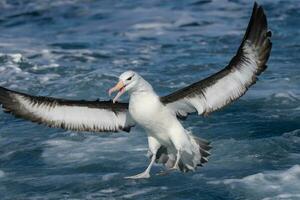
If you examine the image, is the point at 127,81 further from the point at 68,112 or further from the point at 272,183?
the point at 272,183

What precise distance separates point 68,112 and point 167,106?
1235 millimetres

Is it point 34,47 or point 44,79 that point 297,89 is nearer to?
point 44,79

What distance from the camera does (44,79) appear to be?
1436cm

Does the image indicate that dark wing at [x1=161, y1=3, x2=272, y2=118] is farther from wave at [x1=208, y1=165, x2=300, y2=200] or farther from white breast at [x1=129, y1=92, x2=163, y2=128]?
wave at [x1=208, y1=165, x2=300, y2=200]

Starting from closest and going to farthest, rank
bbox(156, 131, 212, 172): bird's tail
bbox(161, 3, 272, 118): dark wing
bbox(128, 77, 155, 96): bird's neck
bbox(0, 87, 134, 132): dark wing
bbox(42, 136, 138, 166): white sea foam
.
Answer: bbox(128, 77, 155, 96): bird's neck → bbox(161, 3, 272, 118): dark wing → bbox(156, 131, 212, 172): bird's tail → bbox(0, 87, 134, 132): dark wing → bbox(42, 136, 138, 166): white sea foam

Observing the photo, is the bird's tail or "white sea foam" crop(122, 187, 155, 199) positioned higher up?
the bird's tail

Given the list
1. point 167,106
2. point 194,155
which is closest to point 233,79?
point 167,106

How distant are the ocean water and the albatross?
320 millimetres

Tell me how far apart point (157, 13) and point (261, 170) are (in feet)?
40.0

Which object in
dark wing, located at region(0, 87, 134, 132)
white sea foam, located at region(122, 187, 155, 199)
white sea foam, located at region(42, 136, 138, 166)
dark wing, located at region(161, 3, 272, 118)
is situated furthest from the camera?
white sea foam, located at region(42, 136, 138, 166)

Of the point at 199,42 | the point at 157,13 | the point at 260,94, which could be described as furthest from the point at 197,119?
the point at 157,13

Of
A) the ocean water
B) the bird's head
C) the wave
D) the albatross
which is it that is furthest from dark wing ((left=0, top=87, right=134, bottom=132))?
the wave

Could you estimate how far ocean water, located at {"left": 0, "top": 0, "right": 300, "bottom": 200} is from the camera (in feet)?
29.2

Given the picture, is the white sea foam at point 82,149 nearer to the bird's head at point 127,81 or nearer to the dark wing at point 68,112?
the dark wing at point 68,112
